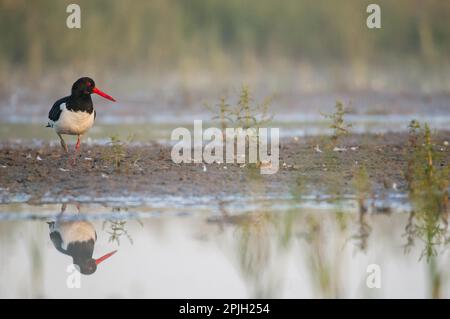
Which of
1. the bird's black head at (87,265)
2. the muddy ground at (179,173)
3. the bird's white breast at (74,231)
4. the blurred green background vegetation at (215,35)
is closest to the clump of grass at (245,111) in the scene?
the muddy ground at (179,173)

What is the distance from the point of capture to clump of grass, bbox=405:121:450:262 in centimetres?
715

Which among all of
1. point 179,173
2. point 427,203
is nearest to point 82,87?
point 179,173

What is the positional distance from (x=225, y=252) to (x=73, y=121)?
14.7 feet

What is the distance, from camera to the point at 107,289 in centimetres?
611

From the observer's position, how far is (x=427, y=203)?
306 inches

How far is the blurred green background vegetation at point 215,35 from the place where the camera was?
2070 cm

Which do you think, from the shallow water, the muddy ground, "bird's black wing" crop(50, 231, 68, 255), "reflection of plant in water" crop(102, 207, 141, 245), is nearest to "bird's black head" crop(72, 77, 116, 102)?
the muddy ground

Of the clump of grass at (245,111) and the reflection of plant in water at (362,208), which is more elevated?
the clump of grass at (245,111)

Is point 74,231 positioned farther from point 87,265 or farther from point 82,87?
point 82,87

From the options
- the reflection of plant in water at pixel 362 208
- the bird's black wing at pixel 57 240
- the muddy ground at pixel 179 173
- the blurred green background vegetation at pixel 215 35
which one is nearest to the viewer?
the bird's black wing at pixel 57 240

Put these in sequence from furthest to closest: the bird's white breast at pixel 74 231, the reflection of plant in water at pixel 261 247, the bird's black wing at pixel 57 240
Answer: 1. the bird's white breast at pixel 74 231
2. the bird's black wing at pixel 57 240
3. the reflection of plant in water at pixel 261 247

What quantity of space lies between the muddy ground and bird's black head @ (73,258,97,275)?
6.29ft

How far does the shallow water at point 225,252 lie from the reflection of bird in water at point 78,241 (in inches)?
2.7

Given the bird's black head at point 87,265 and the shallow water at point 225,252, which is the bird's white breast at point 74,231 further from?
the bird's black head at point 87,265
